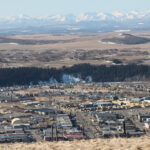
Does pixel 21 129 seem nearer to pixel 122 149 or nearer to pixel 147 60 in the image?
pixel 122 149

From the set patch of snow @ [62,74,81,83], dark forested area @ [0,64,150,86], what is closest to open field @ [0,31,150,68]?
dark forested area @ [0,64,150,86]

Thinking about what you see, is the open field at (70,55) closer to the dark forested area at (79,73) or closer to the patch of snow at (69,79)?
the dark forested area at (79,73)

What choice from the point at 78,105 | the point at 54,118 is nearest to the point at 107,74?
the point at 78,105

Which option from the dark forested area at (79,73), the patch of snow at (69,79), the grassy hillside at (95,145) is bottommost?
the patch of snow at (69,79)

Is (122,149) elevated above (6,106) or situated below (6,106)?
above

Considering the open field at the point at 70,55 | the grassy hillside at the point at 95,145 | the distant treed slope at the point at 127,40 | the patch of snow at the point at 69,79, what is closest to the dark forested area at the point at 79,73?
the patch of snow at the point at 69,79

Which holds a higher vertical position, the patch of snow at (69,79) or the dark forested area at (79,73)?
the dark forested area at (79,73)

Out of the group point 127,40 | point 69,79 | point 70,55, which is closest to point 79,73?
point 69,79

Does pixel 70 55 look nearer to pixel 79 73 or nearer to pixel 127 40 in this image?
pixel 79 73

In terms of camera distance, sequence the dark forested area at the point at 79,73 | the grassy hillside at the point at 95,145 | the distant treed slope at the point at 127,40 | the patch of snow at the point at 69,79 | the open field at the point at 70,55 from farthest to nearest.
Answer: the distant treed slope at the point at 127,40 < the open field at the point at 70,55 < the patch of snow at the point at 69,79 < the dark forested area at the point at 79,73 < the grassy hillside at the point at 95,145
